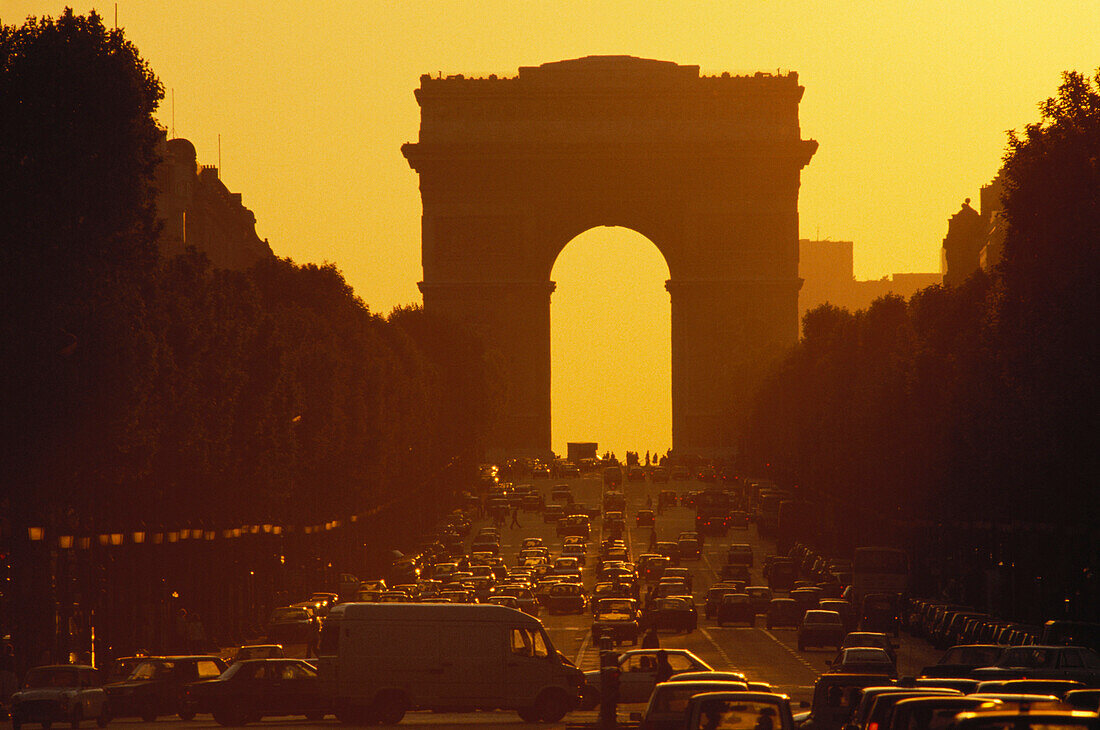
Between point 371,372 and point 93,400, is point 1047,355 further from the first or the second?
point 371,372

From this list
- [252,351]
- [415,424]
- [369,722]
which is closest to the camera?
[369,722]

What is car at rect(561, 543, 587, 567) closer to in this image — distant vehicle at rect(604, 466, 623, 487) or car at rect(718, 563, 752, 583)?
car at rect(718, 563, 752, 583)

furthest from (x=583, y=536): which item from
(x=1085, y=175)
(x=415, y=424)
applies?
(x=1085, y=175)

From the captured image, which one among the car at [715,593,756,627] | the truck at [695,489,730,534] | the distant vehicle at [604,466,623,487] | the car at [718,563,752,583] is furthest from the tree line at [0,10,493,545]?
the distant vehicle at [604,466,623,487]

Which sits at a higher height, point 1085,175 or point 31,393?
point 1085,175

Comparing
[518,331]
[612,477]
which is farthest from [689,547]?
[518,331]

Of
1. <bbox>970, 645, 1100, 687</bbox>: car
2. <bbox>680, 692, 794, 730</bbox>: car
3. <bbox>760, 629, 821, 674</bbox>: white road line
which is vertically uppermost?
<bbox>680, 692, 794, 730</bbox>: car
